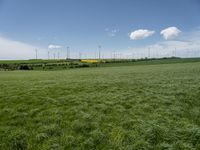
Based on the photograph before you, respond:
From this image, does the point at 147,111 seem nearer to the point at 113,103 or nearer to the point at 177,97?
the point at 113,103

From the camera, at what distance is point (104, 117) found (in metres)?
9.02

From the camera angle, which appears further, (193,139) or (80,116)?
(80,116)

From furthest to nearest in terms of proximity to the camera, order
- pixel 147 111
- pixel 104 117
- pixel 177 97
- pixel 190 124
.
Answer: pixel 177 97
pixel 147 111
pixel 104 117
pixel 190 124

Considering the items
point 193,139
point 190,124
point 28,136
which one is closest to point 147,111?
point 190,124

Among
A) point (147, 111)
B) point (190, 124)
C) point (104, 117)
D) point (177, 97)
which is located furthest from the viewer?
point (177, 97)

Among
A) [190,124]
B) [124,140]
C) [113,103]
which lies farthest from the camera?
[113,103]

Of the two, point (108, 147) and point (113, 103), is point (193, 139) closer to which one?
point (108, 147)

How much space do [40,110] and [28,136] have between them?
312cm

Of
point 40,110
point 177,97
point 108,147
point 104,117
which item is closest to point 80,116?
point 104,117

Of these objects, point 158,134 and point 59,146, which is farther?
point 158,134

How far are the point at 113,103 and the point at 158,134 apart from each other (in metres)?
4.71

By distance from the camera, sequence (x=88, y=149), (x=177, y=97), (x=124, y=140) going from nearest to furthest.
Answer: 1. (x=88, y=149)
2. (x=124, y=140)
3. (x=177, y=97)

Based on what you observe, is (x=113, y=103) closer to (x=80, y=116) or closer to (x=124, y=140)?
(x=80, y=116)

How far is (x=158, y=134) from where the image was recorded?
7.16 m
